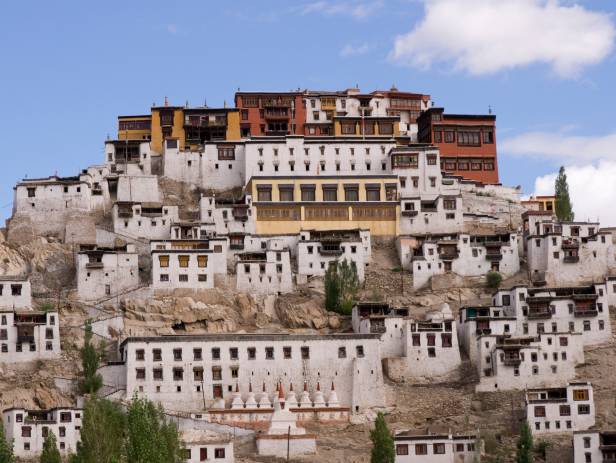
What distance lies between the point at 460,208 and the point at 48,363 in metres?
31.9

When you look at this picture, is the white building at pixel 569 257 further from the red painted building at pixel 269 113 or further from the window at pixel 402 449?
the red painted building at pixel 269 113

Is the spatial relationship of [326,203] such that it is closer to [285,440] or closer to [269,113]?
[269,113]

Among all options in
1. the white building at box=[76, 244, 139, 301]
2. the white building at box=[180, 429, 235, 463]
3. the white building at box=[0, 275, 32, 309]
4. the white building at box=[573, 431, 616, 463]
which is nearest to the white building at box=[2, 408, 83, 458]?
the white building at box=[180, 429, 235, 463]

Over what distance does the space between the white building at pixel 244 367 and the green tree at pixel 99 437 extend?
444 inches

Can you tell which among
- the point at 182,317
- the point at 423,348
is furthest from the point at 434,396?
the point at 182,317

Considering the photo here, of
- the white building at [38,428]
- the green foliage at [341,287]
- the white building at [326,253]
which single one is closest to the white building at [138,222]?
the white building at [326,253]

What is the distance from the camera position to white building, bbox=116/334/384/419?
86.5 metres

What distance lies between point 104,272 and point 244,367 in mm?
12733

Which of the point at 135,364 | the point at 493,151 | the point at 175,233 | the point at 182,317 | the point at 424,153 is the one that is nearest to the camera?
the point at 135,364

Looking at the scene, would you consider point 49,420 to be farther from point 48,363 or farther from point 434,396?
point 434,396

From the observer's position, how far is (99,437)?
71938mm

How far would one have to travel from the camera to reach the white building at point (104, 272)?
312 feet

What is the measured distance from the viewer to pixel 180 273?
95.4 m

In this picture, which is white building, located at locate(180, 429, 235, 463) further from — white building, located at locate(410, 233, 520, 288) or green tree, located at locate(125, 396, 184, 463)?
white building, located at locate(410, 233, 520, 288)
